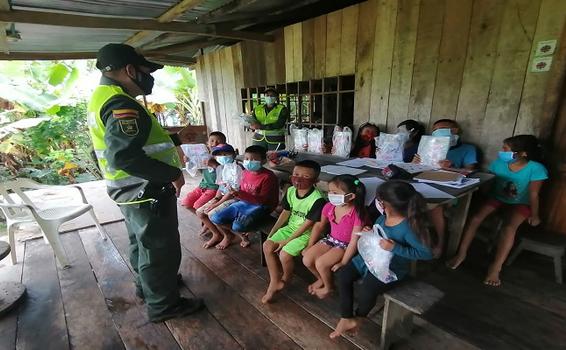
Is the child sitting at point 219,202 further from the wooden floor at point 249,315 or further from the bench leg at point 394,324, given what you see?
the bench leg at point 394,324

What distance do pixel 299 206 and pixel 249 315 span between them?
87 centimetres

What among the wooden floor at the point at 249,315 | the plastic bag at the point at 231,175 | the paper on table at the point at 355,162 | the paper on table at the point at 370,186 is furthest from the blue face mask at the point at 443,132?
the plastic bag at the point at 231,175

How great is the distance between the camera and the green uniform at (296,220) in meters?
2.09

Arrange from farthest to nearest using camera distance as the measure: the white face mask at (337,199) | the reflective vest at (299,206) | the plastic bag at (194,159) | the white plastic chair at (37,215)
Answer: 1. the plastic bag at (194,159)
2. the white plastic chair at (37,215)
3. the reflective vest at (299,206)
4. the white face mask at (337,199)

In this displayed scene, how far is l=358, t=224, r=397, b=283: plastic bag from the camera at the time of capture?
1.59 m

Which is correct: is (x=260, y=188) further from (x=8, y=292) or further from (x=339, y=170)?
(x=8, y=292)

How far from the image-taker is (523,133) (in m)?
2.39

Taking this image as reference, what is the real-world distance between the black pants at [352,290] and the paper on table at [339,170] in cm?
83

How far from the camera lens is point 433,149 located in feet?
8.09

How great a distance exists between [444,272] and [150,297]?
2307 mm

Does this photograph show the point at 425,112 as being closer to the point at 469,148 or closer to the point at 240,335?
the point at 469,148

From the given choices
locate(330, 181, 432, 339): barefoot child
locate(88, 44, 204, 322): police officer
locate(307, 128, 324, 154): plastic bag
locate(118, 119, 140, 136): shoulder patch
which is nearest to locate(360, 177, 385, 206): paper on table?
locate(330, 181, 432, 339): barefoot child

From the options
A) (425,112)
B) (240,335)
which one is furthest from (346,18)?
(240,335)

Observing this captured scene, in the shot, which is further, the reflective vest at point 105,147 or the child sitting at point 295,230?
the child sitting at point 295,230
